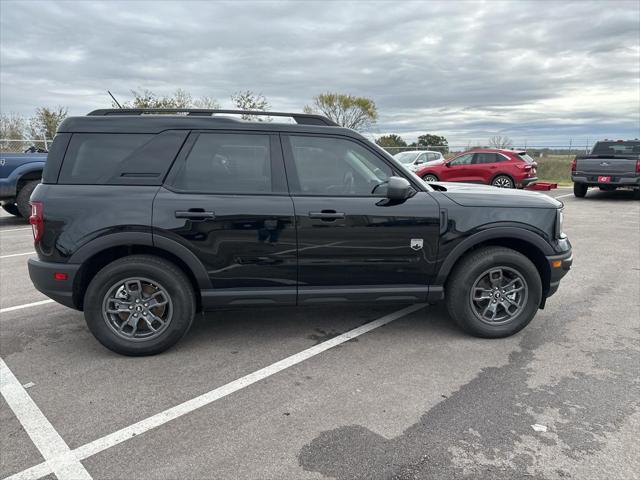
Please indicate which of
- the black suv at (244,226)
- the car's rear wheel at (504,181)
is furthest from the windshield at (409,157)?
the black suv at (244,226)

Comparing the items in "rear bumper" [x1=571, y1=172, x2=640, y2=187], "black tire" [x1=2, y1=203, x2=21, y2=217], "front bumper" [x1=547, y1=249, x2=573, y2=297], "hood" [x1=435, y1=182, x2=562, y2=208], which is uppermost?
"hood" [x1=435, y1=182, x2=562, y2=208]

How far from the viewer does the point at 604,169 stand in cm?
1410

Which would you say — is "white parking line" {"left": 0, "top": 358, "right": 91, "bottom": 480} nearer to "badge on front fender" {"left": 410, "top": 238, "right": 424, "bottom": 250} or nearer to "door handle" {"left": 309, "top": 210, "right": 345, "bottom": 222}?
"door handle" {"left": 309, "top": 210, "right": 345, "bottom": 222}

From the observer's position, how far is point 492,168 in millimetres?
16344

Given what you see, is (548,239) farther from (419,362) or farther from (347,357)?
(347,357)

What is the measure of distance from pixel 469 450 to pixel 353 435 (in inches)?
24.9

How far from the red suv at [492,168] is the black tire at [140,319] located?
13.1 metres

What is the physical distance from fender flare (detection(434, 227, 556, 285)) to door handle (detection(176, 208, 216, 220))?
1.91m

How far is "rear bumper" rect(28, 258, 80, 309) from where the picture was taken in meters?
3.46

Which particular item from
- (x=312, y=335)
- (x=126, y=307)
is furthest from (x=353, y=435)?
(x=126, y=307)

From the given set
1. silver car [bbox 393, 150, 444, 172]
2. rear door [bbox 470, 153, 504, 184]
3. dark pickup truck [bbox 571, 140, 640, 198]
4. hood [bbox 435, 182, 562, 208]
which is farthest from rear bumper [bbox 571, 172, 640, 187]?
hood [bbox 435, 182, 562, 208]

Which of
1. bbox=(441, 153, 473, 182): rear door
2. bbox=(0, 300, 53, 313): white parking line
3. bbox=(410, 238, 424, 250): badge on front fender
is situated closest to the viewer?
bbox=(410, 238, 424, 250): badge on front fender

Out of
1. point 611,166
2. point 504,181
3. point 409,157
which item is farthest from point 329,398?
point 409,157

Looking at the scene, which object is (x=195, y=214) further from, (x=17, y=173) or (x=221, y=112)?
(x=17, y=173)
